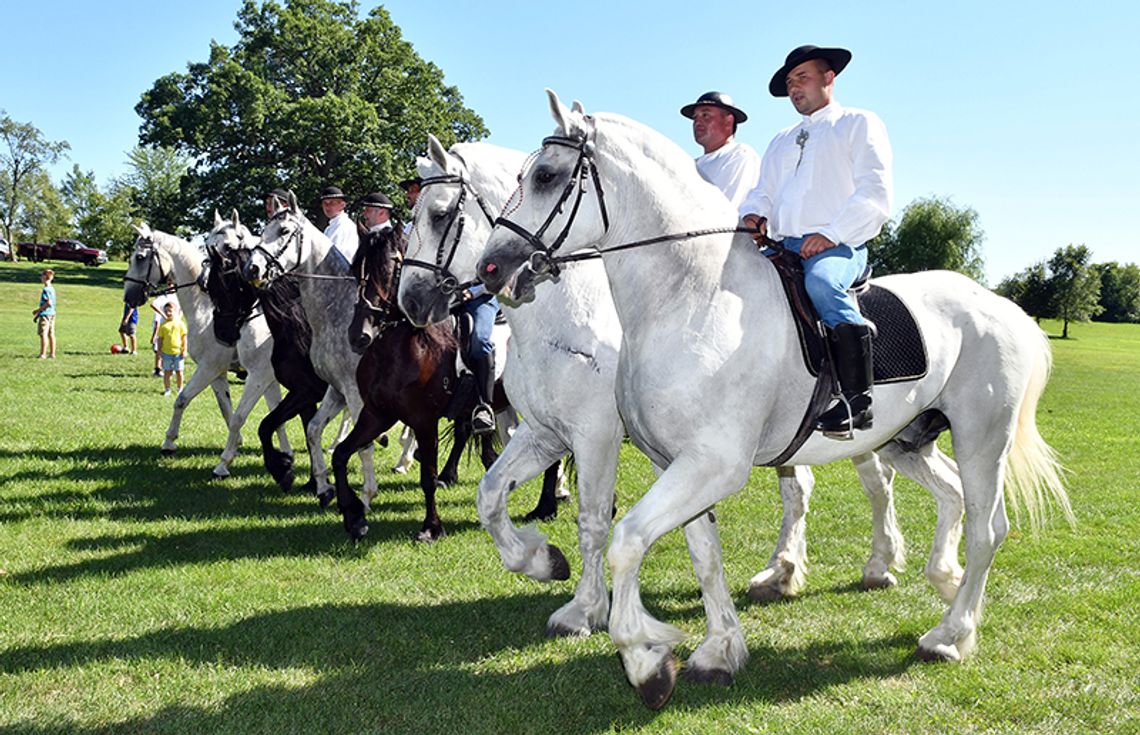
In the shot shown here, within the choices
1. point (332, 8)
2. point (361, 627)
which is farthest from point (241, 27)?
point (361, 627)

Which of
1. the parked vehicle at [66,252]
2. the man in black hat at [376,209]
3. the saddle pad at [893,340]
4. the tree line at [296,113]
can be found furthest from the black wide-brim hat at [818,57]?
the parked vehicle at [66,252]

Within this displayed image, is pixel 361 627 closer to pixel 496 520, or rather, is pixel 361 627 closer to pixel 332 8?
pixel 496 520

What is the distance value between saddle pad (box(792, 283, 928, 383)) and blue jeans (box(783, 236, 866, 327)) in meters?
0.44

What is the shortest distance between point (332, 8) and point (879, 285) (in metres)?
49.4

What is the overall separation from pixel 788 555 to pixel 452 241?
3.51 m

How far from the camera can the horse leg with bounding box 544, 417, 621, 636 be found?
5508 millimetres

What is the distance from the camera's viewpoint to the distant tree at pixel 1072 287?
6881cm

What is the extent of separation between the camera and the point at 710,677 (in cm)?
482

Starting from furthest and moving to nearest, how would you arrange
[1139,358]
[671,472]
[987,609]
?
1. [1139,358]
2. [987,609]
3. [671,472]

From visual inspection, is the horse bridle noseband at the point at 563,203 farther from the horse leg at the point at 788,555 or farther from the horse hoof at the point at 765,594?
the horse hoof at the point at 765,594

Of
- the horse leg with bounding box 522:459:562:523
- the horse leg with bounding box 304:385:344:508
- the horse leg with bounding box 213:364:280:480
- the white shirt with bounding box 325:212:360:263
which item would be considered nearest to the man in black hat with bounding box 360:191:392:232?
the white shirt with bounding box 325:212:360:263

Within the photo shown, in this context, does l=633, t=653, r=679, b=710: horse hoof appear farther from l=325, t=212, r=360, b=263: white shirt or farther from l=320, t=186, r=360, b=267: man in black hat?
l=325, t=212, r=360, b=263: white shirt

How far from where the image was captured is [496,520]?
557cm

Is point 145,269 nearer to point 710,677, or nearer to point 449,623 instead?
point 449,623
